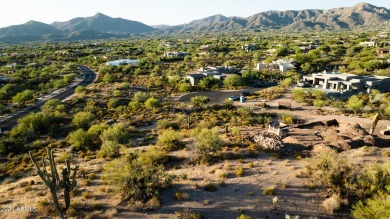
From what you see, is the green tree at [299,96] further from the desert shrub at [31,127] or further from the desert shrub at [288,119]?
the desert shrub at [31,127]

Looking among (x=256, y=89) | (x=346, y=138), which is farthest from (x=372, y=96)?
(x=346, y=138)

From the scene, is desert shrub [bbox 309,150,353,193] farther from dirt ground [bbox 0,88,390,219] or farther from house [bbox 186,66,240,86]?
house [bbox 186,66,240,86]

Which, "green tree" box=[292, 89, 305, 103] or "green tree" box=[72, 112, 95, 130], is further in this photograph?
"green tree" box=[292, 89, 305, 103]

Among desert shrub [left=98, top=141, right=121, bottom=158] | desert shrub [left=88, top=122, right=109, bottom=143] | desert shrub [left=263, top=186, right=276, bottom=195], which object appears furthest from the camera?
desert shrub [left=88, top=122, right=109, bottom=143]

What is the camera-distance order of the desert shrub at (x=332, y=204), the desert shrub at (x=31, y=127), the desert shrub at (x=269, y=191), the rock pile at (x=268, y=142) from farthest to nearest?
the desert shrub at (x=31, y=127) → the rock pile at (x=268, y=142) → the desert shrub at (x=269, y=191) → the desert shrub at (x=332, y=204)

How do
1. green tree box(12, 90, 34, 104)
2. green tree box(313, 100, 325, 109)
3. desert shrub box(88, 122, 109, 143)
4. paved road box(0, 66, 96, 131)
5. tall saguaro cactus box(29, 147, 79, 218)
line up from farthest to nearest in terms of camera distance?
green tree box(12, 90, 34, 104) → green tree box(313, 100, 325, 109) → paved road box(0, 66, 96, 131) → desert shrub box(88, 122, 109, 143) → tall saguaro cactus box(29, 147, 79, 218)

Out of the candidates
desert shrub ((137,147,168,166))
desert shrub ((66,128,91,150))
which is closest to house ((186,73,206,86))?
desert shrub ((66,128,91,150))

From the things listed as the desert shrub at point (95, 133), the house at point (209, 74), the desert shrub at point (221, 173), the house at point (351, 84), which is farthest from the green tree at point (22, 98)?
the house at point (351, 84)

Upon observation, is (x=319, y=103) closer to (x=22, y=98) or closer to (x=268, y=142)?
(x=268, y=142)

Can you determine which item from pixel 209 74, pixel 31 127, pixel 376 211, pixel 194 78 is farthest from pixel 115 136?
pixel 209 74

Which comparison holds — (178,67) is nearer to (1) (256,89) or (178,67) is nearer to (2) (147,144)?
(1) (256,89)
